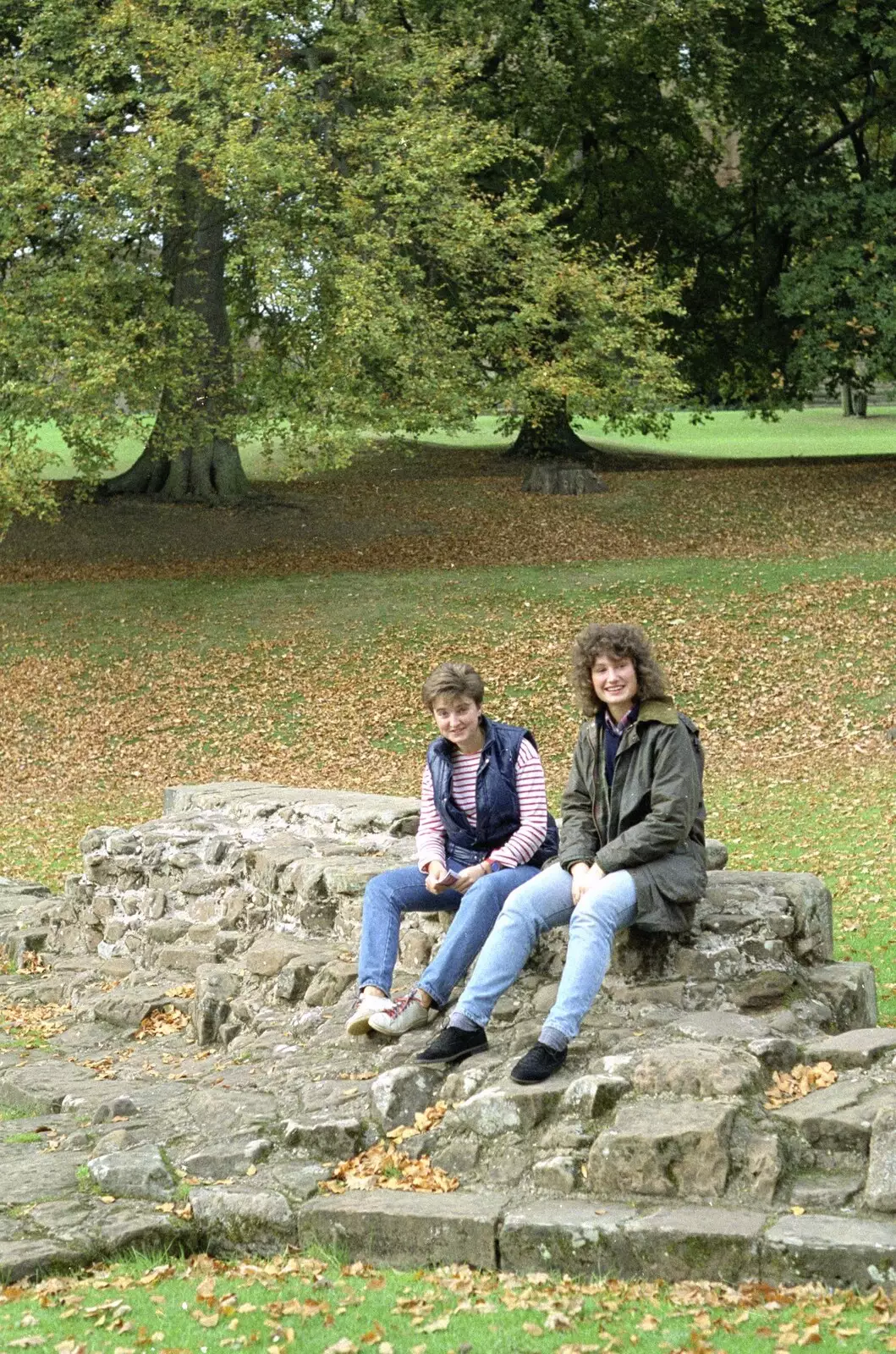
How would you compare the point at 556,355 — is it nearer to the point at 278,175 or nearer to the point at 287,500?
the point at 278,175

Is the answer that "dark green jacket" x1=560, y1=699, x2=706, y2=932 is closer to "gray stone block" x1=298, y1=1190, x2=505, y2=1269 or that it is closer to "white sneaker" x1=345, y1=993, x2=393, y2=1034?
"white sneaker" x1=345, y1=993, x2=393, y2=1034

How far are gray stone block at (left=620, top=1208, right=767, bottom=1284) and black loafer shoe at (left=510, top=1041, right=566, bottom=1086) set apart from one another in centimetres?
93

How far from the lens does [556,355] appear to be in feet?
72.3

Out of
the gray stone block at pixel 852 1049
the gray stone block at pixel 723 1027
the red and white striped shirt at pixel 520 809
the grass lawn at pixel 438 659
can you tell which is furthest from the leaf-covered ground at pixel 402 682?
the gray stone block at pixel 852 1049

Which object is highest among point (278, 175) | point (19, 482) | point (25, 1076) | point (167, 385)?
point (278, 175)

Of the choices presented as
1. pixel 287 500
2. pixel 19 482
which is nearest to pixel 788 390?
pixel 287 500

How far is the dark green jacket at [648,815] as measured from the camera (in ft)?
21.6

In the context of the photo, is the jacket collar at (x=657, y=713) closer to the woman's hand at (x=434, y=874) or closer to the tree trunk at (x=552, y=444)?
the woman's hand at (x=434, y=874)

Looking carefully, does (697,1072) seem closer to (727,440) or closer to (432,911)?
(432,911)

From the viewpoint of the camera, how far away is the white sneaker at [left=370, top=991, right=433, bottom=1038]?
6840mm

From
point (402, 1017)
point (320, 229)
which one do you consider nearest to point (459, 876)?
point (402, 1017)

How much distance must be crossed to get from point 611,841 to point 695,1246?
202 cm

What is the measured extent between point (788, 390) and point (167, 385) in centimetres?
1549

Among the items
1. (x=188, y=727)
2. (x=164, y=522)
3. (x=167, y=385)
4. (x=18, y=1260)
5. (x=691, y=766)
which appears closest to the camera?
(x=18, y=1260)
